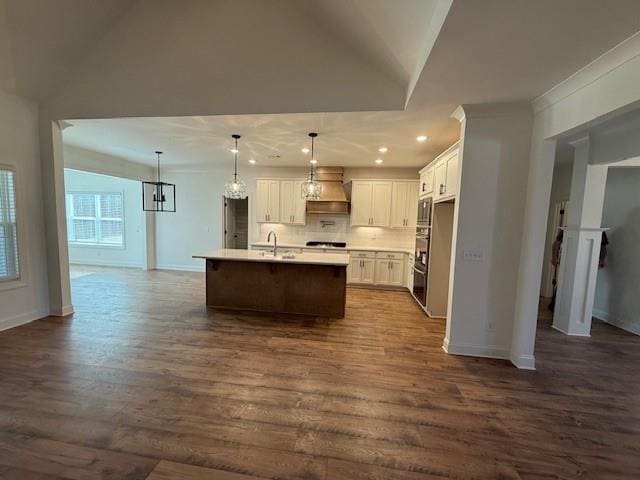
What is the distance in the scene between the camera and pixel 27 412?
2.09 meters

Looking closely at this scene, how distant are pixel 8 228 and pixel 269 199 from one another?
13.7ft

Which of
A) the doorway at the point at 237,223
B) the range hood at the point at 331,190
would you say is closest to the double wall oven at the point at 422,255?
the range hood at the point at 331,190

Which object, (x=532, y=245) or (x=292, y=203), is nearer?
(x=532, y=245)

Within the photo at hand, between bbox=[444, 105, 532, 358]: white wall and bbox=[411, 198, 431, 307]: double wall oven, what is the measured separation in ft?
4.40

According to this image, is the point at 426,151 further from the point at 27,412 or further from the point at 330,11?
the point at 27,412

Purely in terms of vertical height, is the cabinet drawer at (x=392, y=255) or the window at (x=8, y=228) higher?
the window at (x=8, y=228)

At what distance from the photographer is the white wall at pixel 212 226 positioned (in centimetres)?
658

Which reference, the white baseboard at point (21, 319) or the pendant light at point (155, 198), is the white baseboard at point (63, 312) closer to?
the white baseboard at point (21, 319)

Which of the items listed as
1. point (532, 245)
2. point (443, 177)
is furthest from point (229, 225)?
point (532, 245)

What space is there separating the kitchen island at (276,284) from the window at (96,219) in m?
5.08

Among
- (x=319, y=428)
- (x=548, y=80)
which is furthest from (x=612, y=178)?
(x=319, y=428)

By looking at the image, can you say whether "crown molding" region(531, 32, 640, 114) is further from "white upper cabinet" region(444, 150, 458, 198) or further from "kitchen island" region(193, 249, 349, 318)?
"kitchen island" region(193, 249, 349, 318)

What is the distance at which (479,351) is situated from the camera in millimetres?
3189

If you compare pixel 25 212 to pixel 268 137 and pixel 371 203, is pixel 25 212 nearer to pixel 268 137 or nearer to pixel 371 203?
pixel 268 137
